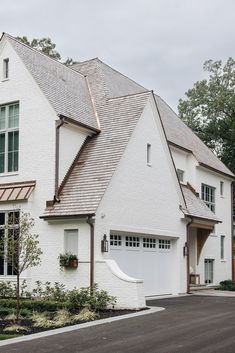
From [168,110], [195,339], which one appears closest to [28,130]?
[195,339]

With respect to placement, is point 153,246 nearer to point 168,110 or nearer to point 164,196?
point 164,196

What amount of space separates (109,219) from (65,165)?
271cm

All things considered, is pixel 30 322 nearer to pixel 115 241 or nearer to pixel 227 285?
pixel 115 241

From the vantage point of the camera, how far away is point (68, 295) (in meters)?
17.7

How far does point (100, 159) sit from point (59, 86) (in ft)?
12.8

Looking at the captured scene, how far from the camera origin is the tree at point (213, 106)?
48.7 metres

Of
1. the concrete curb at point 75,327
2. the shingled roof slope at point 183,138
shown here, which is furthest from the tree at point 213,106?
the concrete curb at point 75,327

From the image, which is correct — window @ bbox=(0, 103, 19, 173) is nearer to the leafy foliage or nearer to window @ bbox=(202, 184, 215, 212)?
window @ bbox=(202, 184, 215, 212)

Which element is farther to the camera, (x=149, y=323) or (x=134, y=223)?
(x=134, y=223)

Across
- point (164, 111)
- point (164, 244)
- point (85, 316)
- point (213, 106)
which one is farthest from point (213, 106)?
point (85, 316)

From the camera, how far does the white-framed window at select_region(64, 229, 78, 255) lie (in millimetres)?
19328

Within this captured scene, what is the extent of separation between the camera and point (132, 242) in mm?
21484

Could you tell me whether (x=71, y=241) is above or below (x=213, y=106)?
below

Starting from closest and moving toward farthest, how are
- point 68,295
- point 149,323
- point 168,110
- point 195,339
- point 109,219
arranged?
point 195,339 → point 149,323 → point 68,295 → point 109,219 → point 168,110
